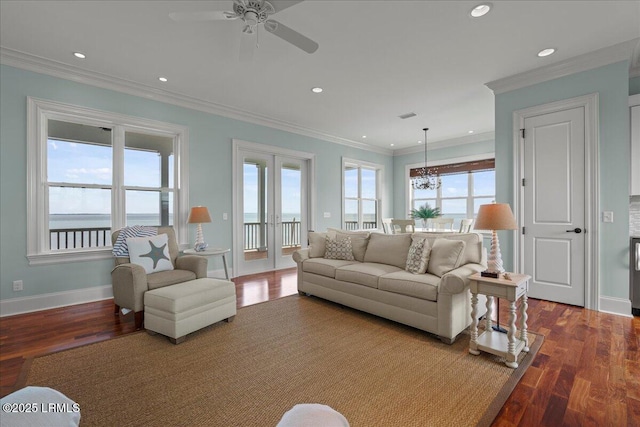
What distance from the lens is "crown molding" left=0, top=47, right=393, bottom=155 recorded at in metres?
3.20

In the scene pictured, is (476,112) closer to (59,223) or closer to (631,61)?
(631,61)

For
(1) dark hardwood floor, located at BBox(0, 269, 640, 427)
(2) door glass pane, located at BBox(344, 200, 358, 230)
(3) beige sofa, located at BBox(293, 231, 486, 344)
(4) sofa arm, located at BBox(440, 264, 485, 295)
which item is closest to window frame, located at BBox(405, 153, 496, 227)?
(2) door glass pane, located at BBox(344, 200, 358, 230)

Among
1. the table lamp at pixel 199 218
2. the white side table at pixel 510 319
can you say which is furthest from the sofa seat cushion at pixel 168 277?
the white side table at pixel 510 319

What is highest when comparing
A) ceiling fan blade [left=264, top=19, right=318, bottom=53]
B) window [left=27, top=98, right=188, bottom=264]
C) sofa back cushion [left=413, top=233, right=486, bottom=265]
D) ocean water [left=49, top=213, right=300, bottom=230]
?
ceiling fan blade [left=264, top=19, right=318, bottom=53]

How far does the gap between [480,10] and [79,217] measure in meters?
4.96

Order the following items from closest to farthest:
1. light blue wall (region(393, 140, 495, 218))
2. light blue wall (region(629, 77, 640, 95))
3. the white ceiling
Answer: the white ceiling < light blue wall (region(629, 77, 640, 95)) < light blue wall (region(393, 140, 495, 218))

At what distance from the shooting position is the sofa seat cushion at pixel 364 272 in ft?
10.0

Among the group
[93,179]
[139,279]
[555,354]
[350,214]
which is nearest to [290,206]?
[350,214]

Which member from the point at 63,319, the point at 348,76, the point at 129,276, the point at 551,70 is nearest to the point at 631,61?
the point at 551,70

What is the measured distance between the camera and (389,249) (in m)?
3.54

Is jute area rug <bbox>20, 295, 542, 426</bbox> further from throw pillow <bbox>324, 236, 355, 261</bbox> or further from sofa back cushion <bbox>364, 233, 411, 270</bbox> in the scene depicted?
throw pillow <bbox>324, 236, 355, 261</bbox>

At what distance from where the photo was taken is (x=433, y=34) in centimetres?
282

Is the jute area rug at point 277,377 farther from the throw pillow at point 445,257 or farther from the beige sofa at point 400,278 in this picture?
the throw pillow at point 445,257

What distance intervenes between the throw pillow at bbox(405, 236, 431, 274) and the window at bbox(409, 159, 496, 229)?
439cm
